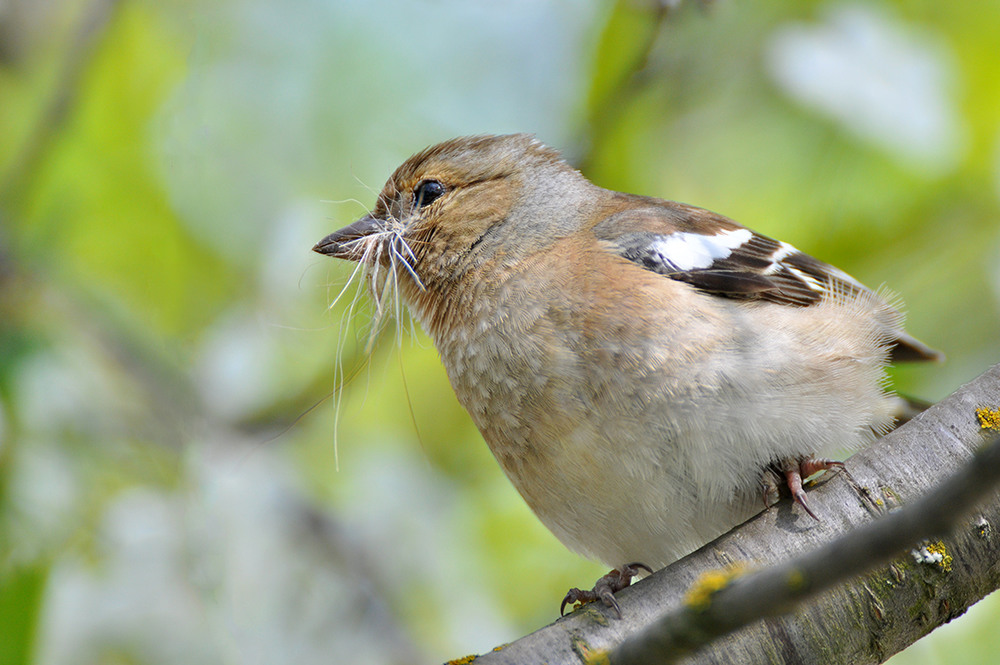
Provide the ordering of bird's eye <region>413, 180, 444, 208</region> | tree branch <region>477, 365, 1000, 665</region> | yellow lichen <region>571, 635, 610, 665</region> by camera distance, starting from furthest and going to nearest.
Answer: bird's eye <region>413, 180, 444, 208</region> → tree branch <region>477, 365, 1000, 665</region> → yellow lichen <region>571, 635, 610, 665</region>

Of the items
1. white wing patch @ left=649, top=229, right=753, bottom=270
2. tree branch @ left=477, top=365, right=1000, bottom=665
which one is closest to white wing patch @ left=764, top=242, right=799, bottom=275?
white wing patch @ left=649, top=229, right=753, bottom=270

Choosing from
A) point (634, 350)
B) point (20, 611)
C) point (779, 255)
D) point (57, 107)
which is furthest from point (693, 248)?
point (57, 107)

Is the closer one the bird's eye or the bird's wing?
the bird's wing

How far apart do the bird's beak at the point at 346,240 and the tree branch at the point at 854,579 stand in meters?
2.02

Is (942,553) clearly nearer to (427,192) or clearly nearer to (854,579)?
(854,579)

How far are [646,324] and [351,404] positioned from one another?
6.39 ft

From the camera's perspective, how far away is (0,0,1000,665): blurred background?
3.68 meters

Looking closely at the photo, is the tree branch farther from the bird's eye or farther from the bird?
the bird's eye

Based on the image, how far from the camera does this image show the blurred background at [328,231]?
12.1 feet

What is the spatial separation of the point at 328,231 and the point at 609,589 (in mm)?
2338

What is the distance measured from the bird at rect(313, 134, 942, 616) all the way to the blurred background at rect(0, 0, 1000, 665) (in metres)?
0.45

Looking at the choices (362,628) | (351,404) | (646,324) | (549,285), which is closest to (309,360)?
(351,404)

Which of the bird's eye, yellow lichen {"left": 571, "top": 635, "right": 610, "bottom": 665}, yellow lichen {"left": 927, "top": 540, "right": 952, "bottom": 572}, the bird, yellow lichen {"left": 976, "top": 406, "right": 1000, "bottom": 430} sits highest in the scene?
the bird's eye

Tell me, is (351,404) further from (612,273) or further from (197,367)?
(612,273)
